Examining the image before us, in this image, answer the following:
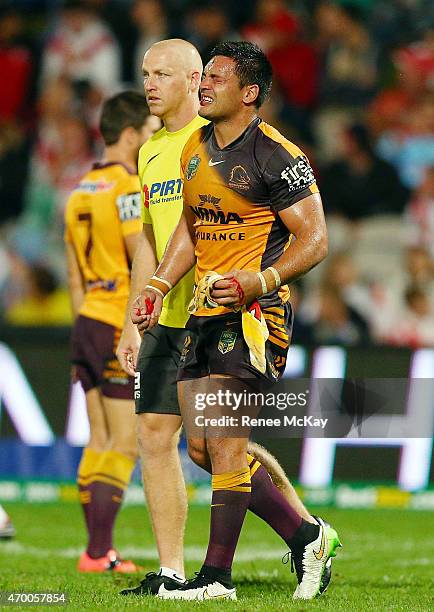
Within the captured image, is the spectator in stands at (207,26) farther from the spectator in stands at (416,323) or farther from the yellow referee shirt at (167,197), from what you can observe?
the yellow referee shirt at (167,197)

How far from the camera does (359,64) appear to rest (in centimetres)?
1458

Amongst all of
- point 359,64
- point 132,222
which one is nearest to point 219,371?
point 132,222

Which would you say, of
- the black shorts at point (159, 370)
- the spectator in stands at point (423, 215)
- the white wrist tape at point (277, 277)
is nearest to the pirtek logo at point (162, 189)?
the black shorts at point (159, 370)

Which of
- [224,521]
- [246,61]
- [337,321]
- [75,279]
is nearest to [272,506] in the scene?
[224,521]

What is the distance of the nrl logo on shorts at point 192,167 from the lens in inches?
227

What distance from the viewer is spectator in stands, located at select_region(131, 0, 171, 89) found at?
15.0m

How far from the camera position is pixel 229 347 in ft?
18.4

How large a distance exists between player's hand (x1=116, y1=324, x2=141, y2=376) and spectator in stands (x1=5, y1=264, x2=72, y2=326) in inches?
247

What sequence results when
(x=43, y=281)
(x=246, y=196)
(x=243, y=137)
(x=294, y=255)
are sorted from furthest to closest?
1. (x=43, y=281)
2. (x=243, y=137)
3. (x=246, y=196)
4. (x=294, y=255)

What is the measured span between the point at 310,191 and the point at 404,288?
287 inches

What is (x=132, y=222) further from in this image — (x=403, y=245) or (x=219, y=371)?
(x=403, y=245)

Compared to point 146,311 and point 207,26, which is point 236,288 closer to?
point 146,311

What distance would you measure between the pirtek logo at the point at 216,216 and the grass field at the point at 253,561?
65.7 inches

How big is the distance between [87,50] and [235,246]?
396 inches
